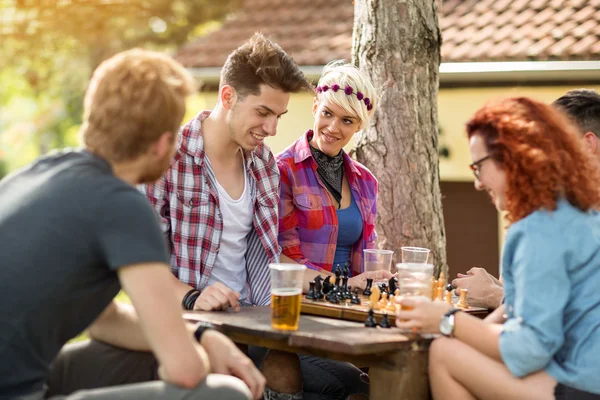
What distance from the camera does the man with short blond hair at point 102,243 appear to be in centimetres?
259

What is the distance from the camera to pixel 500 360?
322 centimetres

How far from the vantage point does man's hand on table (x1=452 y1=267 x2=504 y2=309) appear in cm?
417

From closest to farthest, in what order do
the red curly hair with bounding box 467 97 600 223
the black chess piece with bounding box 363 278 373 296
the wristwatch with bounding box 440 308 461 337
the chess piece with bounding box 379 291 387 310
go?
the red curly hair with bounding box 467 97 600 223 → the wristwatch with bounding box 440 308 461 337 → the chess piece with bounding box 379 291 387 310 → the black chess piece with bounding box 363 278 373 296

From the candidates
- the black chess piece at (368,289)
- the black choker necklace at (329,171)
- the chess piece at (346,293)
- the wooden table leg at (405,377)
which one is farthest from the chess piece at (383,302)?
the black choker necklace at (329,171)

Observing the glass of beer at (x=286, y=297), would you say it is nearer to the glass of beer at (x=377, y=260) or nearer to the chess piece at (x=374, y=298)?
the chess piece at (x=374, y=298)

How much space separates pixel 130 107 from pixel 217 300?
1310mm

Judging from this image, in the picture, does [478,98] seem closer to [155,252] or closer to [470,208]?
[470,208]

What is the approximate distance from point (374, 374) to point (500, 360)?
517 millimetres

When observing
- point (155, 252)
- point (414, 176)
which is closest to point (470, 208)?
point (414, 176)

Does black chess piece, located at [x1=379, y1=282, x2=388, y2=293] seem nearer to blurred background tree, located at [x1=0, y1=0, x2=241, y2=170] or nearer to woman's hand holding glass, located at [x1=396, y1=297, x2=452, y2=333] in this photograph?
woman's hand holding glass, located at [x1=396, y1=297, x2=452, y2=333]

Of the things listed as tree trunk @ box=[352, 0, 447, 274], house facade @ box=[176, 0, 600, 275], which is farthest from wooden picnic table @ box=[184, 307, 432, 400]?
house facade @ box=[176, 0, 600, 275]

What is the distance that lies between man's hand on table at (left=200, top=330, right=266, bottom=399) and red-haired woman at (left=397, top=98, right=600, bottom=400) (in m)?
0.69

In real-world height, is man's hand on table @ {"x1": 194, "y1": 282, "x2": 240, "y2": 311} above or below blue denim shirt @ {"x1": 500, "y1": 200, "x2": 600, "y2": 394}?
below

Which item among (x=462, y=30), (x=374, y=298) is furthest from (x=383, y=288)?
(x=462, y=30)
